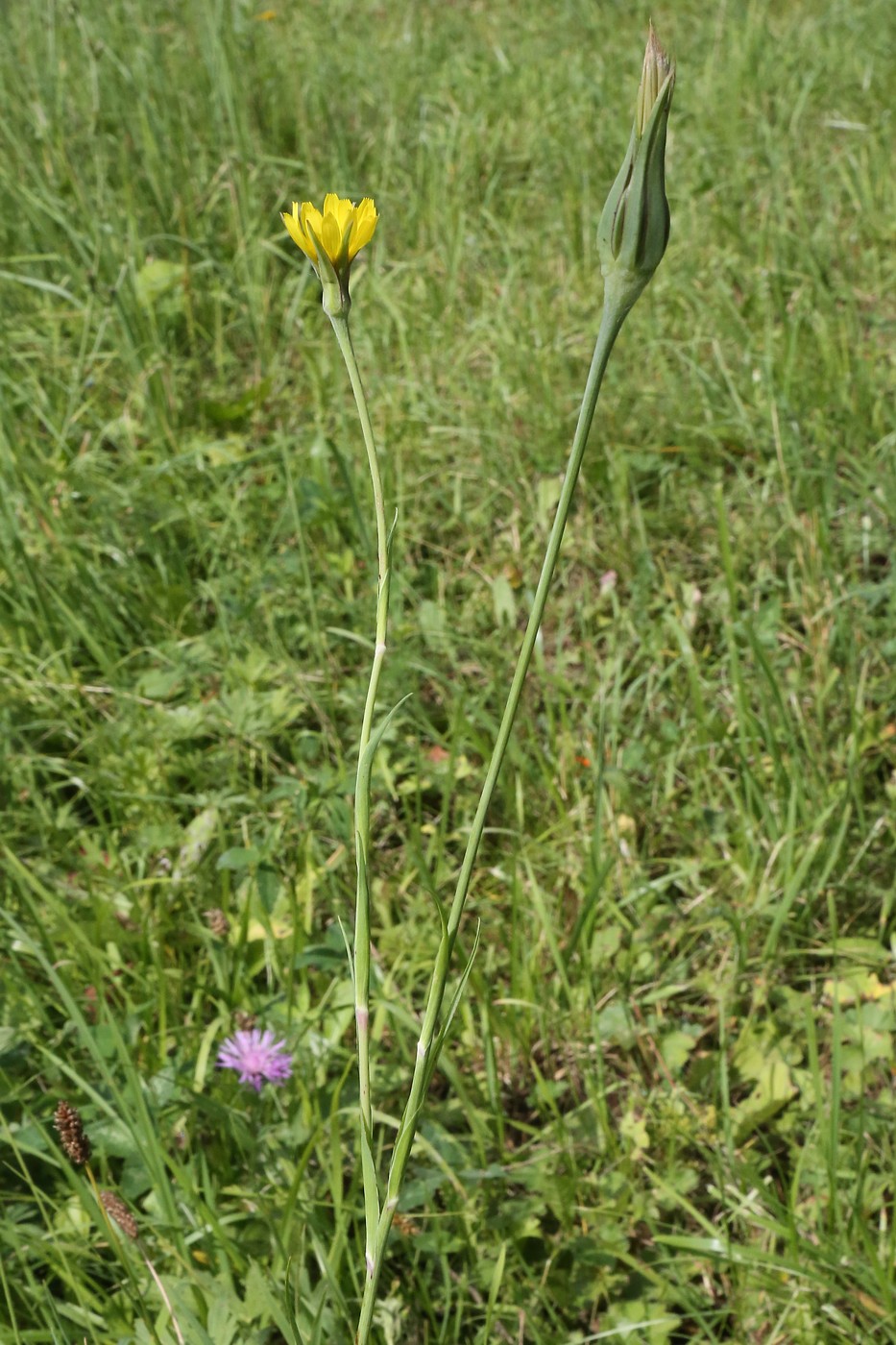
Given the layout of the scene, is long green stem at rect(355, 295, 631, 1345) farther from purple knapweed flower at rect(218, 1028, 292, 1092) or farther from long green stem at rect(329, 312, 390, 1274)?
purple knapweed flower at rect(218, 1028, 292, 1092)

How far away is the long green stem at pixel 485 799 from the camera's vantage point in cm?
62

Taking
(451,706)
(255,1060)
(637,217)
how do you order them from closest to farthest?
(637,217) → (255,1060) → (451,706)

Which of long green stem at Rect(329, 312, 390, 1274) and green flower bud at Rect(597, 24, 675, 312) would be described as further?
long green stem at Rect(329, 312, 390, 1274)

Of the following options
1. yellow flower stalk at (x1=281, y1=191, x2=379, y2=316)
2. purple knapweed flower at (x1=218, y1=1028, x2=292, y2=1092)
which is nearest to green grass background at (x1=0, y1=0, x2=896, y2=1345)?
purple knapweed flower at (x1=218, y1=1028, x2=292, y2=1092)

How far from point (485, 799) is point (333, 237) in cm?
35

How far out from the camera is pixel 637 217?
62 cm

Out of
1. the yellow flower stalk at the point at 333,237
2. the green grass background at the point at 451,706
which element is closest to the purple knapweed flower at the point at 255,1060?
the green grass background at the point at 451,706

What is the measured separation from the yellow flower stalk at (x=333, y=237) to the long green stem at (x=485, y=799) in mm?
167

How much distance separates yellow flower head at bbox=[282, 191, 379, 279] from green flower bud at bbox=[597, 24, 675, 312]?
152 mm

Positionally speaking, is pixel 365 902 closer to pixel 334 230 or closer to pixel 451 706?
pixel 334 230

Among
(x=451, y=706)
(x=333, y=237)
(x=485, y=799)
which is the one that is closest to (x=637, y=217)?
(x=333, y=237)

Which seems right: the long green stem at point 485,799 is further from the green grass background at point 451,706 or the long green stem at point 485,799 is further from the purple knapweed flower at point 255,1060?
the purple knapweed flower at point 255,1060

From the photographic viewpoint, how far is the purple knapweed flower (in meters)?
1.21

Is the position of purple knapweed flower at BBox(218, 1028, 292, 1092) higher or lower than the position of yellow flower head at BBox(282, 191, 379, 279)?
lower
